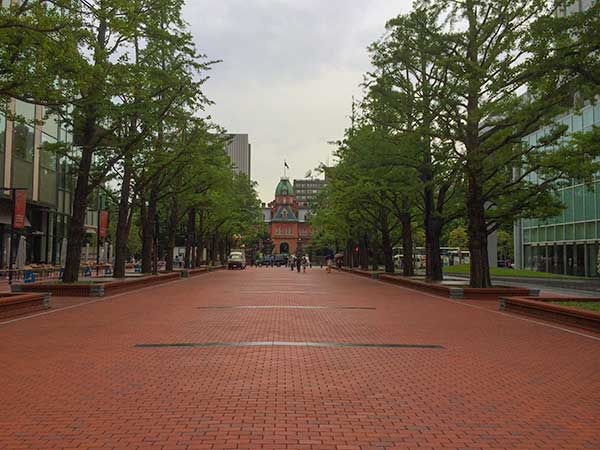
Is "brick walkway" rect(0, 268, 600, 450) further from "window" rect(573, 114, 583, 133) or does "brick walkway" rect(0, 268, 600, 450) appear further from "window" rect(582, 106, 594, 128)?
"window" rect(573, 114, 583, 133)

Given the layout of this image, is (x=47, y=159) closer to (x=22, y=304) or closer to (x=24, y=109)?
(x=24, y=109)

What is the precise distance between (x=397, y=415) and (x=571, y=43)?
35.3ft

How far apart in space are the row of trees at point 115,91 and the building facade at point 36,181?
754 cm

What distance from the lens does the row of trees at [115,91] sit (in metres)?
12.6

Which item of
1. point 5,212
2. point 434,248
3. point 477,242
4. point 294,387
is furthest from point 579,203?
point 294,387

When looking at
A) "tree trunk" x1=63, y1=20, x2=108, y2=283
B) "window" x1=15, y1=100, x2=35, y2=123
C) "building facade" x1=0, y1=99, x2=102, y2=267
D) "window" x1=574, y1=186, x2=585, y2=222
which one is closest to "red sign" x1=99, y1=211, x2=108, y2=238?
"building facade" x1=0, y1=99, x2=102, y2=267

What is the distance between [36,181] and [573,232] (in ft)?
116

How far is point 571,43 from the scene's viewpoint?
1365 cm

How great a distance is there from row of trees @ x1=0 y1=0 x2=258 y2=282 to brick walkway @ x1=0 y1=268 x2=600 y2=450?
5.32m

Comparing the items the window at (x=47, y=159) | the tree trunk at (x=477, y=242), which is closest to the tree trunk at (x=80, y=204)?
the tree trunk at (x=477, y=242)

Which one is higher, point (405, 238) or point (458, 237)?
point (458, 237)

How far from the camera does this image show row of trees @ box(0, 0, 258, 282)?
12.6 meters

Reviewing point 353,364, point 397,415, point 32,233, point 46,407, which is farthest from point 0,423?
point 32,233

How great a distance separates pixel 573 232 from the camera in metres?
43.5
